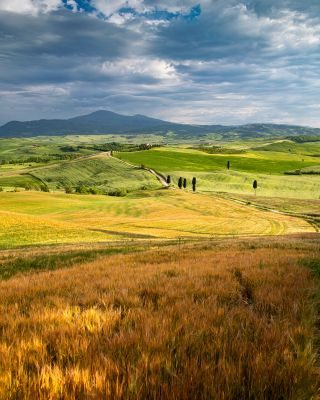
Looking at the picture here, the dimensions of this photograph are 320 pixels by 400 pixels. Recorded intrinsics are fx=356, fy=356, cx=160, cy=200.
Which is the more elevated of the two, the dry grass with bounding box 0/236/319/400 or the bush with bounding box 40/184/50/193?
the dry grass with bounding box 0/236/319/400

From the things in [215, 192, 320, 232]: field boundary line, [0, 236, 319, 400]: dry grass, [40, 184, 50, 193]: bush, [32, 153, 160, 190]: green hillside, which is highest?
[0, 236, 319, 400]: dry grass

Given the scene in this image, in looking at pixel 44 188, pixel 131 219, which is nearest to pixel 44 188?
pixel 44 188

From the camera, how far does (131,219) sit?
82062 millimetres

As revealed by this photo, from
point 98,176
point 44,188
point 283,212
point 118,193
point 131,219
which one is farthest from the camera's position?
point 98,176

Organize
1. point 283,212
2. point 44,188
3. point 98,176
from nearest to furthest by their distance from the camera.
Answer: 1. point 283,212
2. point 44,188
3. point 98,176

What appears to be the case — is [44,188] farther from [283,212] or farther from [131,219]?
[283,212]

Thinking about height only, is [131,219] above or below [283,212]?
→ above

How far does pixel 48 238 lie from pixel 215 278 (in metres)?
40.3

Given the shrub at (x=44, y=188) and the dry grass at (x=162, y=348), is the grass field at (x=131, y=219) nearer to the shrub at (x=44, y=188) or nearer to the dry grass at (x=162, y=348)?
the shrub at (x=44, y=188)

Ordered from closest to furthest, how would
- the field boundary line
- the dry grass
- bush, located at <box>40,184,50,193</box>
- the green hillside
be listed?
the dry grass, the field boundary line, bush, located at <box>40,184,50,193</box>, the green hillside

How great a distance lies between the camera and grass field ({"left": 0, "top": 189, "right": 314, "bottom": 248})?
49978mm

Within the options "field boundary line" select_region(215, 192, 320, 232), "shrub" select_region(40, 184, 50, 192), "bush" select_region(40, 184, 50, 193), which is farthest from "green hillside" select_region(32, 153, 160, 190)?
"field boundary line" select_region(215, 192, 320, 232)

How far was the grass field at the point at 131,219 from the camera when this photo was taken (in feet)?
164

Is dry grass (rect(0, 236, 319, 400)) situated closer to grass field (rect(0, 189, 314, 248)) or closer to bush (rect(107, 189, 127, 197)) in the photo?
grass field (rect(0, 189, 314, 248))
